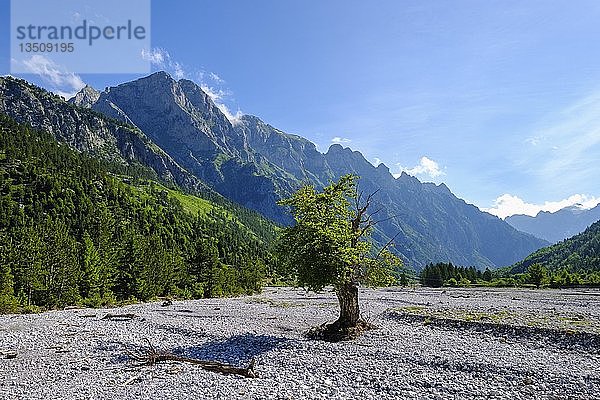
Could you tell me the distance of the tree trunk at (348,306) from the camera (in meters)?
30.4

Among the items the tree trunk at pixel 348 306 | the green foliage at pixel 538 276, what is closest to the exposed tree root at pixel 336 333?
the tree trunk at pixel 348 306

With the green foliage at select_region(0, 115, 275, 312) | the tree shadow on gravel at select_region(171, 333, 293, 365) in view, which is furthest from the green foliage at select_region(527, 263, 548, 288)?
the tree shadow on gravel at select_region(171, 333, 293, 365)

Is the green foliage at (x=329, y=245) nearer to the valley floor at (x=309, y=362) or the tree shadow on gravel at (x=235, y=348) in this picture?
the valley floor at (x=309, y=362)

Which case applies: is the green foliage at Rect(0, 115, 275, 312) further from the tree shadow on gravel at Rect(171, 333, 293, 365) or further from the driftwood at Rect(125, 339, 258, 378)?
the tree shadow on gravel at Rect(171, 333, 293, 365)

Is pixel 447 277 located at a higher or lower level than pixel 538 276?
lower

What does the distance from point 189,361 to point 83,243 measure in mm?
69387

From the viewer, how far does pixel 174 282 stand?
87188mm

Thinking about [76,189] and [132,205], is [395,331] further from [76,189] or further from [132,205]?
[132,205]

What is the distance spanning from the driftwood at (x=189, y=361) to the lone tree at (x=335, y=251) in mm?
9378

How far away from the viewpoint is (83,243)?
268 ft

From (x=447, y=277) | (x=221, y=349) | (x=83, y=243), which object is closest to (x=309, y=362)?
(x=221, y=349)

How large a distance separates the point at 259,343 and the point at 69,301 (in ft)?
141

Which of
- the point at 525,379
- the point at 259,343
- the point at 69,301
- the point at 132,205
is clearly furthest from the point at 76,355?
the point at 132,205

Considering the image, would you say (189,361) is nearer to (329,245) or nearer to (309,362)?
(309,362)
